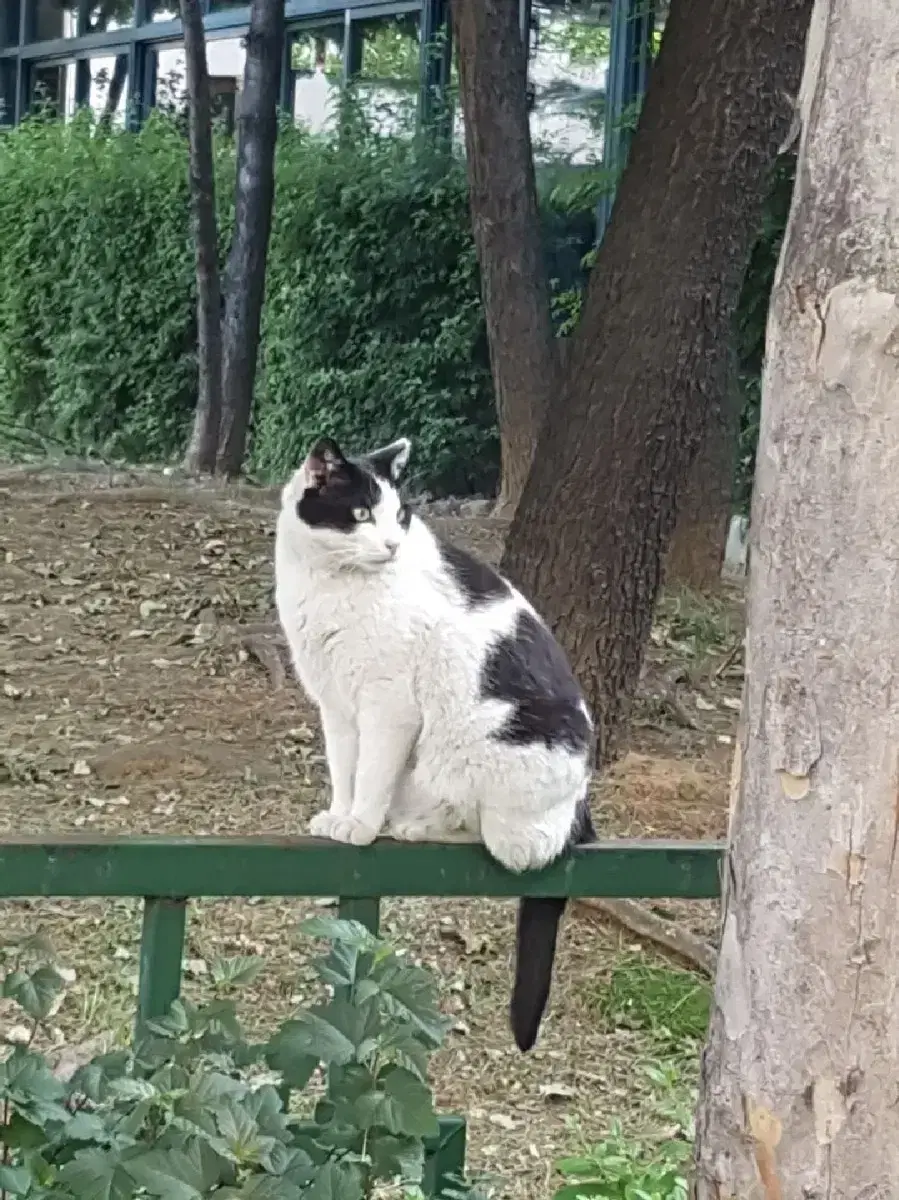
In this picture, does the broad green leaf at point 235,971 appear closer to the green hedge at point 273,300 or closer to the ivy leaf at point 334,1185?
the ivy leaf at point 334,1185

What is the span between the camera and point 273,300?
1247cm

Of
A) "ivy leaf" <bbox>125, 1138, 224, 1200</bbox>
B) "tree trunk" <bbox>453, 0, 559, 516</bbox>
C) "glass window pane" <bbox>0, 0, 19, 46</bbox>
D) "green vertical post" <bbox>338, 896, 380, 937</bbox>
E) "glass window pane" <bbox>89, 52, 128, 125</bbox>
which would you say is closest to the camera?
"ivy leaf" <bbox>125, 1138, 224, 1200</bbox>

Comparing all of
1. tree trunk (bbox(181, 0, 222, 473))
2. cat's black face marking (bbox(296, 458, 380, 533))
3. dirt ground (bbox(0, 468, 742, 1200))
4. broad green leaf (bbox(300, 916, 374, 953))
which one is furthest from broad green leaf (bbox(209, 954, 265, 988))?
tree trunk (bbox(181, 0, 222, 473))

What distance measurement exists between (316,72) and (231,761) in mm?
9663

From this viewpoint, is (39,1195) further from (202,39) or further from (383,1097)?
(202,39)

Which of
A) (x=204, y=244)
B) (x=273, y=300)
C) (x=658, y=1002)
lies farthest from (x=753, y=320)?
(x=658, y=1002)

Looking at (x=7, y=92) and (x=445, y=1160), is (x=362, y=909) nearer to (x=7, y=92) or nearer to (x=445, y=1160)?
(x=445, y=1160)

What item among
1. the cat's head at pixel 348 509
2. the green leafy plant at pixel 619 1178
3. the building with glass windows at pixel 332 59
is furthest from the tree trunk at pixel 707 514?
the green leafy plant at pixel 619 1178

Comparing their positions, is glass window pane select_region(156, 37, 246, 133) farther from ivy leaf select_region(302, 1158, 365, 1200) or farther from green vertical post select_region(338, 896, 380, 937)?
ivy leaf select_region(302, 1158, 365, 1200)

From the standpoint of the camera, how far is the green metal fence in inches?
90.3

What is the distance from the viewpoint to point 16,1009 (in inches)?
165

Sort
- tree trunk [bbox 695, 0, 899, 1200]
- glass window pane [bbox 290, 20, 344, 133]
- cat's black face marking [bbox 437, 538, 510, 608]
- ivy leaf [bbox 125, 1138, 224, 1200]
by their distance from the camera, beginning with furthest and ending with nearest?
glass window pane [bbox 290, 20, 344, 133], cat's black face marking [bbox 437, 538, 510, 608], ivy leaf [bbox 125, 1138, 224, 1200], tree trunk [bbox 695, 0, 899, 1200]

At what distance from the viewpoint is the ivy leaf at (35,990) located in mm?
2166

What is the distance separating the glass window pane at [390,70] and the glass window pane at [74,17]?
3.61 metres
